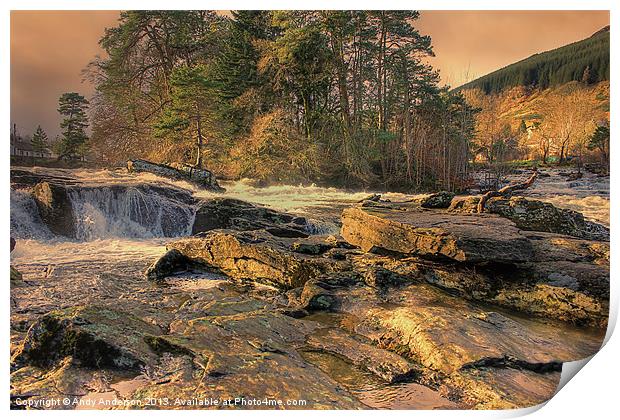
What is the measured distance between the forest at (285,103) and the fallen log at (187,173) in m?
0.08

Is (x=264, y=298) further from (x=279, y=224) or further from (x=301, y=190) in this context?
(x=301, y=190)

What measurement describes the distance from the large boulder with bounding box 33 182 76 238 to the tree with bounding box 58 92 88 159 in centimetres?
29

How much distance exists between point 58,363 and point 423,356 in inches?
92.6

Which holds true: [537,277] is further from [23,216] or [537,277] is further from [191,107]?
[23,216]

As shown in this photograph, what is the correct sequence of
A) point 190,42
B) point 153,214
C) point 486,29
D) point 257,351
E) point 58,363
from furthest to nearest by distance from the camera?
point 153,214, point 190,42, point 486,29, point 257,351, point 58,363

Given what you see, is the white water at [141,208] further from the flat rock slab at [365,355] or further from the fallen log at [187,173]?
the flat rock slab at [365,355]

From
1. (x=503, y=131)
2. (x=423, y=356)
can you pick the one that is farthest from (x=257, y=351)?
(x=503, y=131)

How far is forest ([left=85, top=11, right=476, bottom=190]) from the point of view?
10.7 feet

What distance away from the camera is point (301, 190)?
3584 millimetres

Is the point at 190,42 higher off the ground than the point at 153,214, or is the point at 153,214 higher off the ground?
the point at 190,42

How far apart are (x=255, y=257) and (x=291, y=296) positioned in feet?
1.84

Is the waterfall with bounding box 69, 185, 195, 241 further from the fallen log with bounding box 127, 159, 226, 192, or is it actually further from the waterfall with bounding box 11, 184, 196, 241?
the fallen log with bounding box 127, 159, 226, 192

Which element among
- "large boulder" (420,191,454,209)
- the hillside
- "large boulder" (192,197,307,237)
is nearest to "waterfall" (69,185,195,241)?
"large boulder" (192,197,307,237)

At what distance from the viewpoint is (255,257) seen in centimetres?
361
